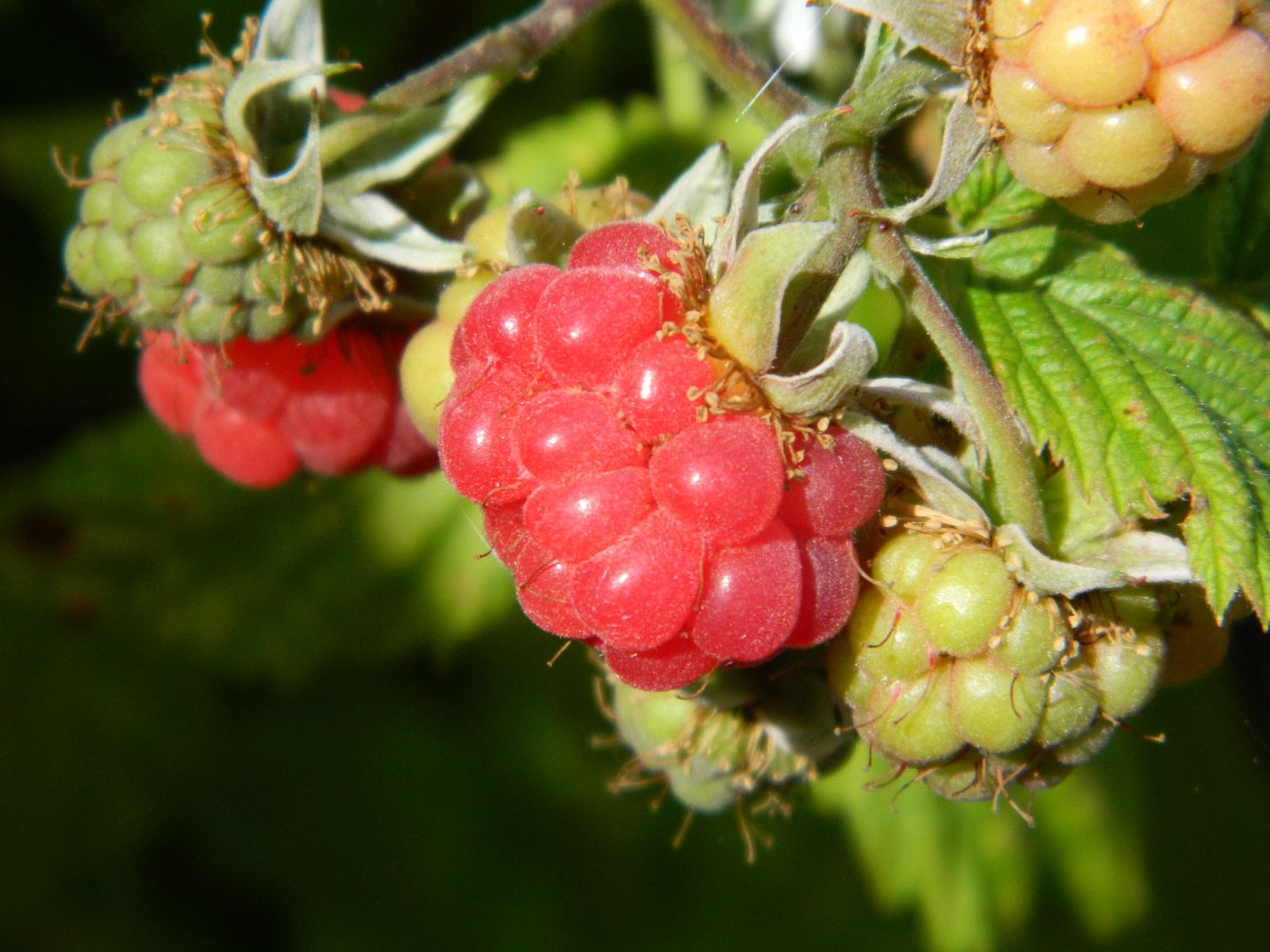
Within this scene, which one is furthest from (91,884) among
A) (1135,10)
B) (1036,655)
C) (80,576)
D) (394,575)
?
(1135,10)

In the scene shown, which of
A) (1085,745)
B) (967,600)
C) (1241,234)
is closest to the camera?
(967,600)

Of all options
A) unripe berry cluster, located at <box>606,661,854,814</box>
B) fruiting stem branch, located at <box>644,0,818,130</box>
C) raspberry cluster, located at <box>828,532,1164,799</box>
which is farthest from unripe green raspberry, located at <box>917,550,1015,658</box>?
fruiting stem branch, located at <box>644,0,818,130</box>

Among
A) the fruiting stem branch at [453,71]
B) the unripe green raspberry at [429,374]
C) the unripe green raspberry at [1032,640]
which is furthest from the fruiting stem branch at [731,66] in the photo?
the unripe green raspberry at [1032,640]

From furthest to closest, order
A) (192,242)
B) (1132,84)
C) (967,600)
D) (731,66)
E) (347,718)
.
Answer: (347,718) → (731,66) → (192,242) → (967,600) → (1132,84)

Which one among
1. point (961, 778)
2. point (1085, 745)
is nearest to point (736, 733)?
point (961, 778)

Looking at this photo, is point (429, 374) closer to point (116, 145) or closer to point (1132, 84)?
point (116, 145)
